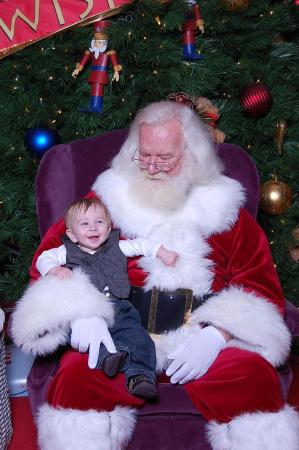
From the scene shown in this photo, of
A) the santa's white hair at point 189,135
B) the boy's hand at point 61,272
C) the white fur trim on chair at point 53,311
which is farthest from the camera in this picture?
the santa's white hair at point 189,135

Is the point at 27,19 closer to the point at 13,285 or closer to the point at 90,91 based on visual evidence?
the point at 90,91

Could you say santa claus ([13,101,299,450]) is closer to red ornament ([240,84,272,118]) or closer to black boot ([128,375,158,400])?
black boot ([128,375,158,400])

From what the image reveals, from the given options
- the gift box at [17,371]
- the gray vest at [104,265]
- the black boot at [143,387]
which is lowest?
the gift box at [17,371]

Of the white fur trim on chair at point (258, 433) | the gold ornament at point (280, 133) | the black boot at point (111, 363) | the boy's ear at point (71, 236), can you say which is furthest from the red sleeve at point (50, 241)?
the gold ornament at point (280, 133)

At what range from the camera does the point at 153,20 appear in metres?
3.21

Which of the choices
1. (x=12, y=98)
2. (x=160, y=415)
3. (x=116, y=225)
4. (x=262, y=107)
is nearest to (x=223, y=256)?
(x=116, y=225)

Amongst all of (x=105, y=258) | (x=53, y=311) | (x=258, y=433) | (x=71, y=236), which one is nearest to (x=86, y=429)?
(x=53, y=311)

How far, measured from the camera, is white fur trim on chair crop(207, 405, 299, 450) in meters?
2.09

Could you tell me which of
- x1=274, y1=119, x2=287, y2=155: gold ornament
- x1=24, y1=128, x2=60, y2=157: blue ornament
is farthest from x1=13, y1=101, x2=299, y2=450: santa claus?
x1=274, y1=119, x2=287, y2=155: gold ornament

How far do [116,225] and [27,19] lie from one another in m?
1.37

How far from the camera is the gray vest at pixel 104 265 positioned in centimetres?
246

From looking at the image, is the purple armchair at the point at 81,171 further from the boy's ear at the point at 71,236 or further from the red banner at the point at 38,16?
the red banner at the point at 38,16

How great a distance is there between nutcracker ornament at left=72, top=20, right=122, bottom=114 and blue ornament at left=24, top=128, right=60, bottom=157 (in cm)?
29

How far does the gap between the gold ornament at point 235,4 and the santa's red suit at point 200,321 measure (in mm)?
1101
